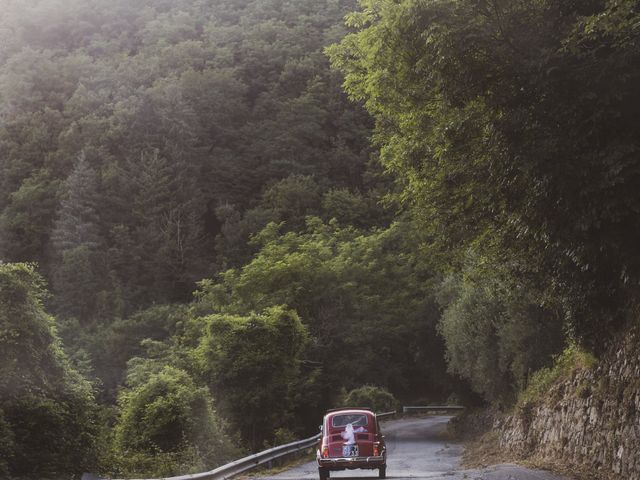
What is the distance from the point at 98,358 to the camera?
63.8 m

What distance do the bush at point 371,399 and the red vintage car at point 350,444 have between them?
27.0 m

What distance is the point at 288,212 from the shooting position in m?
80.9

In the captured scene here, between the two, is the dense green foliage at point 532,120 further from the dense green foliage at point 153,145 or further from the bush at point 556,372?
the dense green foliage at point 153,145

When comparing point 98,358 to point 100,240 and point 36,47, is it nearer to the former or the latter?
point 100,240

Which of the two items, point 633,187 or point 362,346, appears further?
point 362,346

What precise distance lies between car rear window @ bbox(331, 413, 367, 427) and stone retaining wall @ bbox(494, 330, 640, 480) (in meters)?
4.47

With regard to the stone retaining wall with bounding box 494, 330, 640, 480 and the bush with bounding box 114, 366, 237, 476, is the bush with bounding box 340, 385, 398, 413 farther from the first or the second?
the stone retaining wall with bounding box 494, 330, 640, 480

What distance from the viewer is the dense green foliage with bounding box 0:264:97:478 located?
12.1m

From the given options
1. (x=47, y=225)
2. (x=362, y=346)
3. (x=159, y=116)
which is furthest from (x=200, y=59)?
(x=362, y=346)

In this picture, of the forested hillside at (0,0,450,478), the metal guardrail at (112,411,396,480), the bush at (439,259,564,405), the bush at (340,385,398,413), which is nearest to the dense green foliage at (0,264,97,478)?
the metal guardrail at (112,411,396,480)

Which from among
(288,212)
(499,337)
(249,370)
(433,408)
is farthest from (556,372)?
(288,212)

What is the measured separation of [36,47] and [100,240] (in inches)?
1652

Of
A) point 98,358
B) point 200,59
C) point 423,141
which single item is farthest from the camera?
point 200,59

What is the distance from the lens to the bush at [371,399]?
49.2 meters
